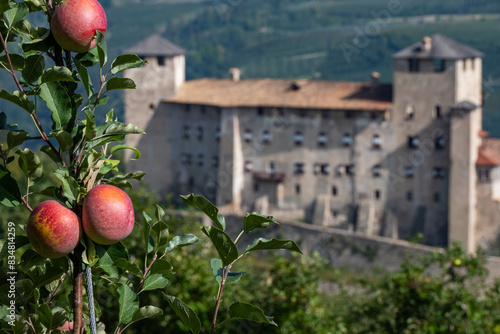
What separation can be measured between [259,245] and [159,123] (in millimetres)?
48301

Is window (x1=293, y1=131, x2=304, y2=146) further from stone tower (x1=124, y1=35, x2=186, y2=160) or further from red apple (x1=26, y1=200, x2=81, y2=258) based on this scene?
red apple (x1=26, y1=200, x2=81, y2=258)

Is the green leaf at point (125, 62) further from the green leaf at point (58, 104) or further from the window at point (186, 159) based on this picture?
the window at point (186, 159)

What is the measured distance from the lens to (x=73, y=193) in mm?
4031

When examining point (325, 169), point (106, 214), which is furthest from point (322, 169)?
point (106, 214)

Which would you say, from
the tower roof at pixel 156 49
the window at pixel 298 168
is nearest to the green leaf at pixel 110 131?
the window at pixel 298 168

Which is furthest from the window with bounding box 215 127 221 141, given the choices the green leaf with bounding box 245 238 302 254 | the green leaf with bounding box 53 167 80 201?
the green leaf with bounding box 53 167 80 201

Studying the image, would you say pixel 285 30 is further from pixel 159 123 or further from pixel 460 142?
pixel 460 142

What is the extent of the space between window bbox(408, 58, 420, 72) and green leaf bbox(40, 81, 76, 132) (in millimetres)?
43343

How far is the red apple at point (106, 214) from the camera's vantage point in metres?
3.87

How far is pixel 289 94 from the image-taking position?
1938 inches

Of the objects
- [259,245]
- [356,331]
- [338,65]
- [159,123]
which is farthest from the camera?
[338,65]

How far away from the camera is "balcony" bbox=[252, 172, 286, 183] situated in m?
49.8

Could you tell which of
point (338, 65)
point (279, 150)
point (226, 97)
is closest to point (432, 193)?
point (279, 150)

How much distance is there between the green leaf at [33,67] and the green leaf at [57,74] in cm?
15
